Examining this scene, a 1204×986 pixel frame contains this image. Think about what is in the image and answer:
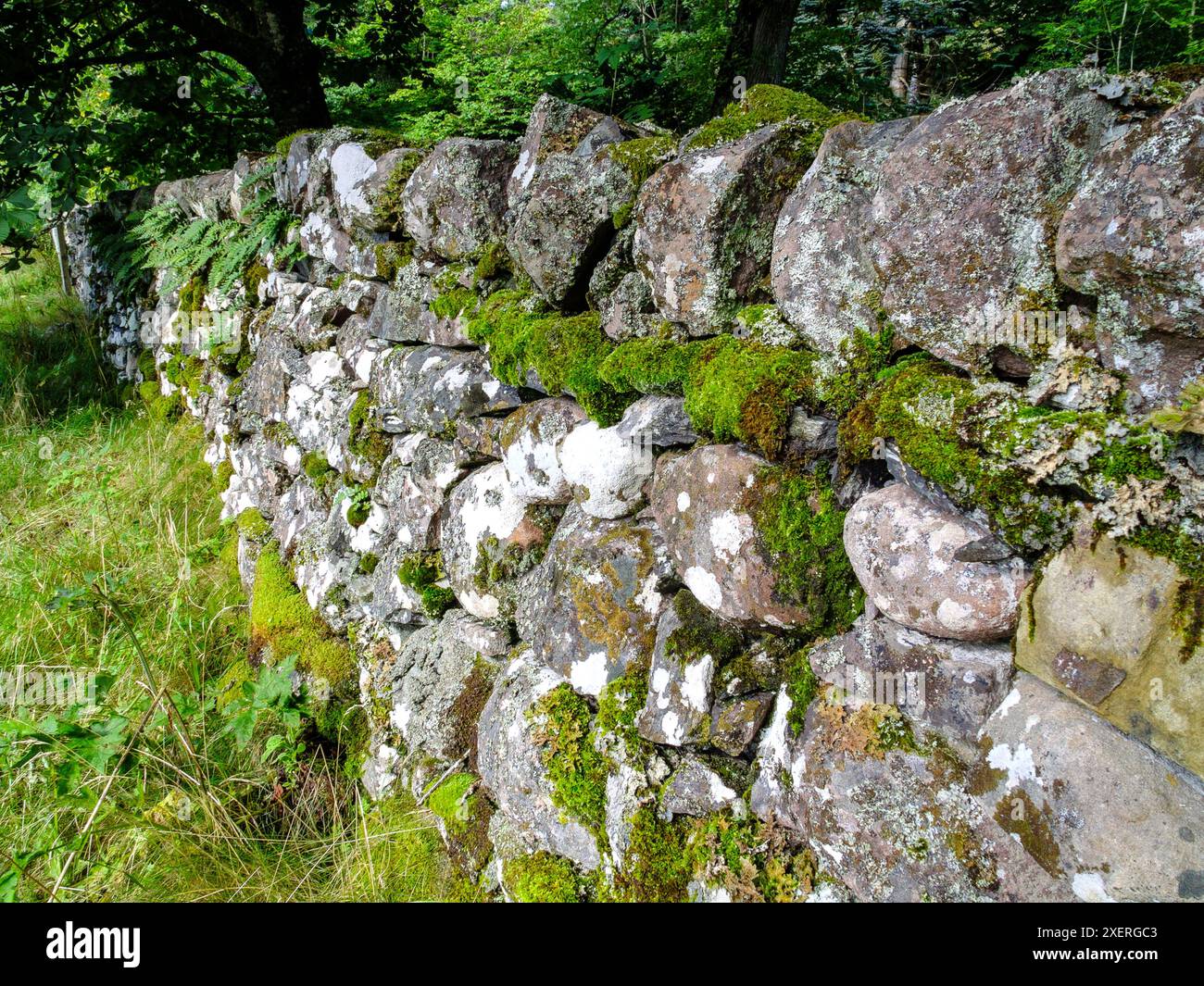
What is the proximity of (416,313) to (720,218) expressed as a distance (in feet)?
5.78

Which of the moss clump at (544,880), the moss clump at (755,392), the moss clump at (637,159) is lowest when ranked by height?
the moss clump at (544,880)

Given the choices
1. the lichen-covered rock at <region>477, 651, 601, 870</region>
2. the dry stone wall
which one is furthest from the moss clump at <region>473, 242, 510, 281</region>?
the lichen-covered rock at <region>477, 651, 601, 870</region>

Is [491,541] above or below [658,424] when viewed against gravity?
below

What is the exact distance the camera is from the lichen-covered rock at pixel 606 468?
2.03m

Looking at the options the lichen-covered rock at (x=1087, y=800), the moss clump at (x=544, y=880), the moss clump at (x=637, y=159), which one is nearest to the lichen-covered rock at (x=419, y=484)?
the moss clump at (x=637, y=159)

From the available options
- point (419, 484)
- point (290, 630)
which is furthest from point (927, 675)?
point (290, 630)

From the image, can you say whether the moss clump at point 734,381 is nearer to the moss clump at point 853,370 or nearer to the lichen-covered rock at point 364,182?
the moss clump at point 853,370

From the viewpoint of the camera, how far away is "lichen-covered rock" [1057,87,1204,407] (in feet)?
3.37

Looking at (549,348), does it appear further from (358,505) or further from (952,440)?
(358,505)

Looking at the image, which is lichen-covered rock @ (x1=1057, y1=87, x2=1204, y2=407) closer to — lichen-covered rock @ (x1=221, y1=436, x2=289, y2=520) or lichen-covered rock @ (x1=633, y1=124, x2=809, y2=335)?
lichen-covered rock @ (x1=633, y1=124, x2=809, y2=335)

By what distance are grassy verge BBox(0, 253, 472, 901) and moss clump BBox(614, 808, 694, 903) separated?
2.67ft

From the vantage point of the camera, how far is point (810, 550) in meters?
1.58

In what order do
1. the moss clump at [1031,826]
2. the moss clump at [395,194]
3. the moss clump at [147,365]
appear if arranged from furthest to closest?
the moss clump at [147,365] < the moss clump at [395,194] < the moss clump at [1031,826]

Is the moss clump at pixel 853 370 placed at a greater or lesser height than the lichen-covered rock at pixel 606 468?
greater
